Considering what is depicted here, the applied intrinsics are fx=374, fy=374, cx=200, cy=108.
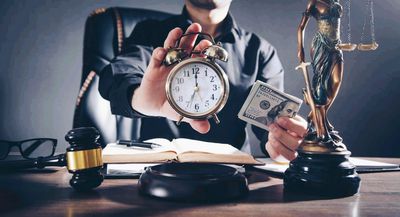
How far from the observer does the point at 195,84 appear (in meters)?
0.88

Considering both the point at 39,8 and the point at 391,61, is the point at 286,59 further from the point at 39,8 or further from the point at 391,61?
the point at 39,8

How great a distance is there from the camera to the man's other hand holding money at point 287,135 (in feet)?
3.72

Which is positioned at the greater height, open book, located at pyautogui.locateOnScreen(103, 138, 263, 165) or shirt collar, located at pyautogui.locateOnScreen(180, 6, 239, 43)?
shirt collar, located at pyautogui.locateOnScreen(180, 6, 239, 43)

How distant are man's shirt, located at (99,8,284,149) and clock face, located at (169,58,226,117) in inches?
31.8

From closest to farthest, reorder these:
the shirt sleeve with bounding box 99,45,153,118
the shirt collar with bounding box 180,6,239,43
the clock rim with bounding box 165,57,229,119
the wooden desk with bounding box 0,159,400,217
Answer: the wooden desk with bounding box 0,159,400,217 < the clock rim with bounding box 165,57,229,119 < the shirt sleeve with bounding box 99,45,153,118 < the shirt collar with bounding box 180,6,239,43

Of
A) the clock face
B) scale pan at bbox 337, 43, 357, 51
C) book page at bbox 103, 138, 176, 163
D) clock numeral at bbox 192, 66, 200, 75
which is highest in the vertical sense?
scale pan at bbox 337, 43, 357, 51

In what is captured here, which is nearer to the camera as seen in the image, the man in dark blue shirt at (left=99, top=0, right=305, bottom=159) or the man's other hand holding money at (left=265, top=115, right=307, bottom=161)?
the man's other hand holding money at (left=265, top=115, right=307, bottom=161)

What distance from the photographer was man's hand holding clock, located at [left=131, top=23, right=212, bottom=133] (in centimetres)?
90

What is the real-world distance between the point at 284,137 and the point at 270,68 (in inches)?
35.6

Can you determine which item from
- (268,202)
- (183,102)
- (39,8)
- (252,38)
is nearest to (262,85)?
(183,102)

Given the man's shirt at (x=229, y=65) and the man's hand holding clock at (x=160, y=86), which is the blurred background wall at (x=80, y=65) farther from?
the man's hand holding clock at (x=160, y=86)

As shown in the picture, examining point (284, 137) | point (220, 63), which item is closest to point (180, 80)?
point (284, 137)

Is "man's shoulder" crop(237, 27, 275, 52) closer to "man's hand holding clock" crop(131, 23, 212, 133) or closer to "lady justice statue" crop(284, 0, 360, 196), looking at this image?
"man's hand holding clock" crop(131, 23, 212, 133)

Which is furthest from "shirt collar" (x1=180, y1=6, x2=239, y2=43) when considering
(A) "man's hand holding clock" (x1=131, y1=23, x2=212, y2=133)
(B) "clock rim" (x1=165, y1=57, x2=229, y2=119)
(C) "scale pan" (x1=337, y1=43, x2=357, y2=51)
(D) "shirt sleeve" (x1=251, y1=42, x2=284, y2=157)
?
(C) "scale pan" (x1=337, y1=43, x2=357, y2=51)
